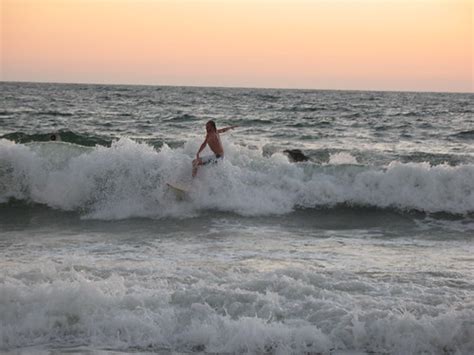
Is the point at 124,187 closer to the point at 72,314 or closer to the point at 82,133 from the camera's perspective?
the point at 72,314

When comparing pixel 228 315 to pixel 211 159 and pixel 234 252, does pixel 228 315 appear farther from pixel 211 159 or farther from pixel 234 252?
pixel 211 159

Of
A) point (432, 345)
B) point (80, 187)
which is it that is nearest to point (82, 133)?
point (80, 187)

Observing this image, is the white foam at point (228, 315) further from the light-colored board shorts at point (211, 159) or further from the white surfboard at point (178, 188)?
the light-colored board shorts at point (211, 159)

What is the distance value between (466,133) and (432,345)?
839 inches

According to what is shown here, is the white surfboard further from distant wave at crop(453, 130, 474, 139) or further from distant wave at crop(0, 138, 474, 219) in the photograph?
distant wave at crop(453, 130, 474, 139)

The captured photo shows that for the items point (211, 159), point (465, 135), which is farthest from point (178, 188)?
point (465, 135)

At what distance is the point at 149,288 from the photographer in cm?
654

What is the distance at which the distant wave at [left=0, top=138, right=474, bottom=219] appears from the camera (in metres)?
12.2

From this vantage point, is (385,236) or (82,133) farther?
(82,133)

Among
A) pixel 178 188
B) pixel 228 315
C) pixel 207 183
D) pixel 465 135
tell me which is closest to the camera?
pixel 228 315

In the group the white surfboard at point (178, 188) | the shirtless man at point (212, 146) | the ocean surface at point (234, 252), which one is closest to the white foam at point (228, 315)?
the ocean surface at point (234, 252)

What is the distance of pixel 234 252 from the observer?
856 cm

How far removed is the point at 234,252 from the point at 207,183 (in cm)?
417

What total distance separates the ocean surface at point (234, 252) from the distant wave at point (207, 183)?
4cm
